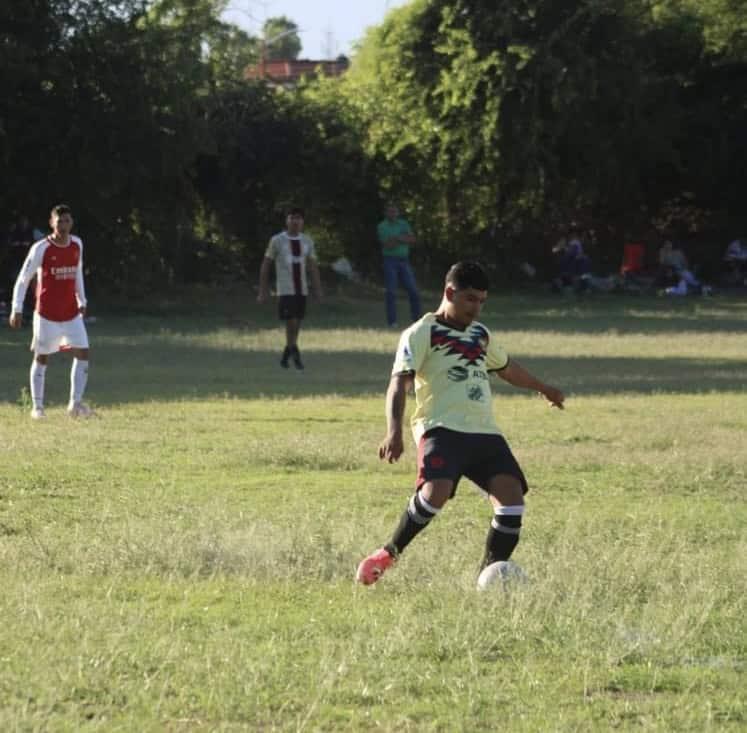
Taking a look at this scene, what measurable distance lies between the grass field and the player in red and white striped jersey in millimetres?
407

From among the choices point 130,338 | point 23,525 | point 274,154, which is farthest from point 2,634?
point 274,154

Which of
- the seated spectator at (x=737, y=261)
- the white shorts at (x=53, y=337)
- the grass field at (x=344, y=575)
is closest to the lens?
the grass field at (x=344, y=575)

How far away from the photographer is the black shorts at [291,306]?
22.6 m

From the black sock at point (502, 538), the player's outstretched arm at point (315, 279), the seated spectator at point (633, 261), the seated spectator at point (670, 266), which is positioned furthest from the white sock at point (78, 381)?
the seated spectator at point (633, 261)

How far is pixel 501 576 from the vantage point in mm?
8406

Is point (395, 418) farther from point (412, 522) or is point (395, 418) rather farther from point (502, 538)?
point (502, 538)

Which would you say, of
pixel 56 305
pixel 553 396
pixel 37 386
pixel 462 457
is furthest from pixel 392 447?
pixel 56 305

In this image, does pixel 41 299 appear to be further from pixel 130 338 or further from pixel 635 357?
pixel 130 338

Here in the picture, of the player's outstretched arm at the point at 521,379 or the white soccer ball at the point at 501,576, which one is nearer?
the white soccer ball at the point at 501,576

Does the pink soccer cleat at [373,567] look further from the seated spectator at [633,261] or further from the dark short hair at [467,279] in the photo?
the seated spectator at [633,261]

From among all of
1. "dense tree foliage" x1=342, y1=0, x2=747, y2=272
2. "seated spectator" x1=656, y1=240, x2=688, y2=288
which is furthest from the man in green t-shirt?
"seated spectator" x1=656, y1=240, x2=688, y2=288

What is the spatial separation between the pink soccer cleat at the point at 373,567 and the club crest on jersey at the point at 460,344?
38.3 inches

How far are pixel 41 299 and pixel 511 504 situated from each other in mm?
9366

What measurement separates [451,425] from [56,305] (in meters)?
9.11
